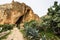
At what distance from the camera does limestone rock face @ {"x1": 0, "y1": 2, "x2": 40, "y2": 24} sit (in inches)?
1829

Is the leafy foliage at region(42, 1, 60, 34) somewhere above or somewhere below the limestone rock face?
above

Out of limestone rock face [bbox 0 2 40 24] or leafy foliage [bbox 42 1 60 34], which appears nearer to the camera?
leafy foliage [bbox 42 1 60 34]

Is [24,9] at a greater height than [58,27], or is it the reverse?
[58,27]

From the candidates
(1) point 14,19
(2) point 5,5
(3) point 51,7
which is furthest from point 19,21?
(3) point 51,7

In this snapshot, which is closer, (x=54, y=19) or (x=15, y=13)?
(x=54, y=19)

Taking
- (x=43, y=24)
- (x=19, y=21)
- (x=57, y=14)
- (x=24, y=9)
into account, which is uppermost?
(x=57, y=14)

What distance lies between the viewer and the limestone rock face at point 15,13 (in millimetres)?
46469

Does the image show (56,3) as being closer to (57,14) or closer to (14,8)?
(57,14)

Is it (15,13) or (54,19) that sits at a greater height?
(54,19)

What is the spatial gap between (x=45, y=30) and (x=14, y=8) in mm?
24303

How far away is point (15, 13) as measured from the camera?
48.3 metres

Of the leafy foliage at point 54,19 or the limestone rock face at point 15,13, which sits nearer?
the leafy foliage at point 54,19

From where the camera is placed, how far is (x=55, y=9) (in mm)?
24594

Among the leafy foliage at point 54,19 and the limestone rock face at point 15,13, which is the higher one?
the leafy foliage at point 54,19
